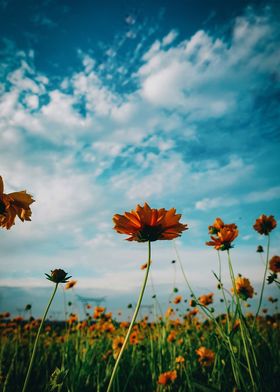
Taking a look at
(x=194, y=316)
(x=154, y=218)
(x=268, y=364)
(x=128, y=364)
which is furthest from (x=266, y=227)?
(x=194, y=316)

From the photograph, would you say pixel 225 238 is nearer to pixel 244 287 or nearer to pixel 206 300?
pixel 244 287

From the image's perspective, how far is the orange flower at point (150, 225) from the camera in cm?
97

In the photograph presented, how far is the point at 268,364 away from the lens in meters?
2.05

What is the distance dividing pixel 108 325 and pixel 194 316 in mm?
1407

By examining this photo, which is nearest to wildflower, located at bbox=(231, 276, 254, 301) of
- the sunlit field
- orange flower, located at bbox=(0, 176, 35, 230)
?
the sunlit field

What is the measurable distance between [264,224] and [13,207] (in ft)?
6.80

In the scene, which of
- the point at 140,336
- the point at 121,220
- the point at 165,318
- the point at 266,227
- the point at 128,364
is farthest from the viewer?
the point at 140,336

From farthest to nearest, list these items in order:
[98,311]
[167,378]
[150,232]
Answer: [98,311] → [167,378] → [150,232]

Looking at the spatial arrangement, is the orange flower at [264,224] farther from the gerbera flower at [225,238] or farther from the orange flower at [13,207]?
the orange flower at [13,207]

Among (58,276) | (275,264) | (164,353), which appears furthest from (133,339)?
(58,276)

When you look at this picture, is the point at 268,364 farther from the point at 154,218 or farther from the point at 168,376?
the point at 154,218

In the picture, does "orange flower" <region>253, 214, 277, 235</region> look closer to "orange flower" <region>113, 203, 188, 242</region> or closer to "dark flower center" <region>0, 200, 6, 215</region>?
"orange flower" <region>113, 203, 188, 242</region>

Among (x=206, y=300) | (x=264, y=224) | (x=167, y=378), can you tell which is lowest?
(x=167, y=378)

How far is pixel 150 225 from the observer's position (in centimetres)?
97
